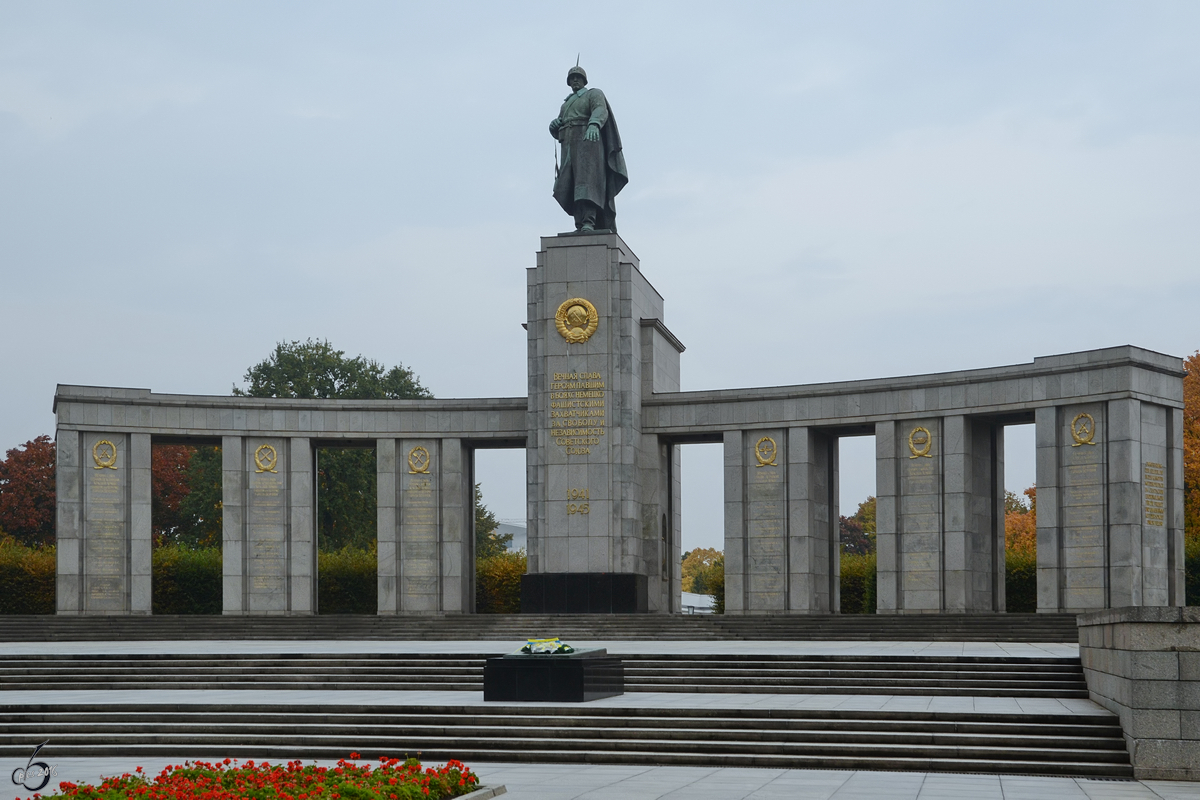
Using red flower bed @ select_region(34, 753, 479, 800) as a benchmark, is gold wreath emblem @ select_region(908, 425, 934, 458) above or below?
above

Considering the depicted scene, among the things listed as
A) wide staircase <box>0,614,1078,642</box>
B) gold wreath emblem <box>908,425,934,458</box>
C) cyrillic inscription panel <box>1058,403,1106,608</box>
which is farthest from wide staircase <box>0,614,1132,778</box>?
A: gold wreath emblem <box>908,425,934,458</box>

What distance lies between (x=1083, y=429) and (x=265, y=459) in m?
22.0

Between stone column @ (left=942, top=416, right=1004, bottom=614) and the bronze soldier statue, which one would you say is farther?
the bronze soldier statue

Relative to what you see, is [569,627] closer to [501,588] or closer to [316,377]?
[501,588]

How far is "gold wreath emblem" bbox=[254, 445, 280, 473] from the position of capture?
37344 mm

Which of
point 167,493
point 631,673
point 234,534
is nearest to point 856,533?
point 167,493

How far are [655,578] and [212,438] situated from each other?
43.6 ft

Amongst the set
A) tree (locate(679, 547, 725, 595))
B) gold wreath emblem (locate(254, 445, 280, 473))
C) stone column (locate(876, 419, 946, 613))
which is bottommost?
tree (locate(679, 547, 725, 595))

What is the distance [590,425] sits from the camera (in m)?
36.3

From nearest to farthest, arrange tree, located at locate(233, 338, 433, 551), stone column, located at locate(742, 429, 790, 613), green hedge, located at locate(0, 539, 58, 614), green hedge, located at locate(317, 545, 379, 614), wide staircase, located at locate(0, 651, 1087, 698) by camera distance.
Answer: wide staircase, located at locate(0, 651, 1087, 698)
stone column, located at locate(742, 429, 790, 613)
green hedge, located at locate(0, 539, 58, 614)
green hedge, located at locate(317, 545, 379, 614)
tree, located at locate(233, 338, 433, 551)

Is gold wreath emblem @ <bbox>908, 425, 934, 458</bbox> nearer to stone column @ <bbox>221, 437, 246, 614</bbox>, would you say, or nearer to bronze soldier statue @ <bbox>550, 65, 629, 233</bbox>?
bronze soldier statue @ <bbox>550, 65, 629, 233</bbox>

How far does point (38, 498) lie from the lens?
6169 centimetres

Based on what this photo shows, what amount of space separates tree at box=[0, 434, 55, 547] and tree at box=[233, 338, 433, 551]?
10.8m

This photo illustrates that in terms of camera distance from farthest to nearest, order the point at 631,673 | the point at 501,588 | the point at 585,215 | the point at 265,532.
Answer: the point at 501,588, the point at 585,215, the point at 265,532, the point at 631,673
